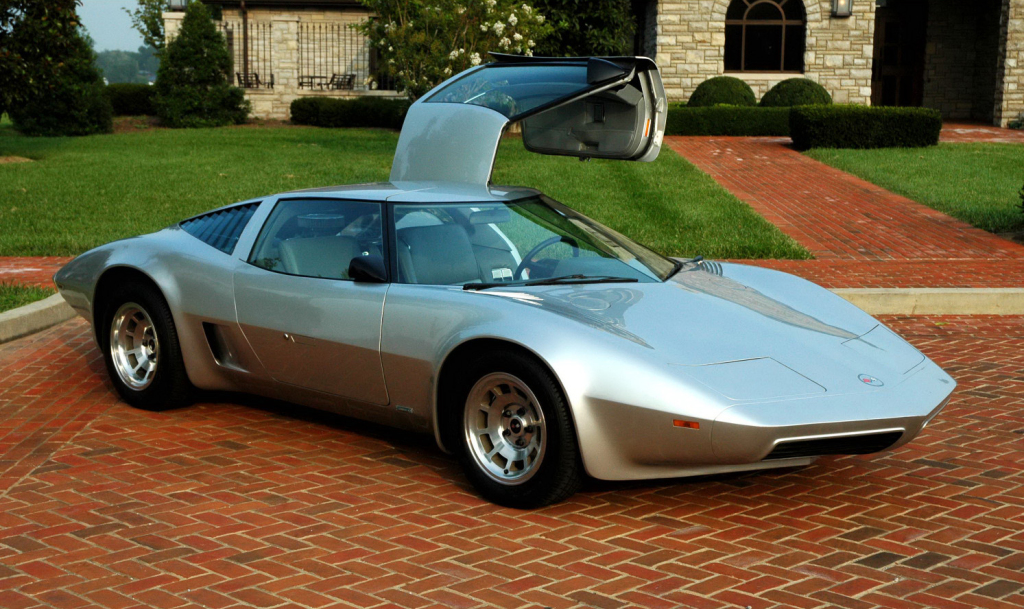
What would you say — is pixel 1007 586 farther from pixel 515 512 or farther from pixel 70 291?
pixel 70 291

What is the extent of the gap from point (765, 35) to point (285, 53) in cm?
1456

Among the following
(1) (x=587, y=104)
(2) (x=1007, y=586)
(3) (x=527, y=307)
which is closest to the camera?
(2) (x=1007, y=586)

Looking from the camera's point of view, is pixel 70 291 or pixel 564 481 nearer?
pixel 564 481

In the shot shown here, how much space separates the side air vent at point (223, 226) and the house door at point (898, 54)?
2939 cm

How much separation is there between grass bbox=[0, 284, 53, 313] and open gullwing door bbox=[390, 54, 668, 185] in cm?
348

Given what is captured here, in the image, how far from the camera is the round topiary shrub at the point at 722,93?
83.5 feet

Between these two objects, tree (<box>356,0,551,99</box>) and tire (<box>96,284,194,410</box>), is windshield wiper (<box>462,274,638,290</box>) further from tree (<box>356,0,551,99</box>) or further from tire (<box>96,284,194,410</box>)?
tree (<box>356,0,551,99</box>)

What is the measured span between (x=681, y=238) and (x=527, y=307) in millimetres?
8176

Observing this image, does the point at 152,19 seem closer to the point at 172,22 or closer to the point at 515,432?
the point at 172,22

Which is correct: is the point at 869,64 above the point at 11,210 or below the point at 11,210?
above

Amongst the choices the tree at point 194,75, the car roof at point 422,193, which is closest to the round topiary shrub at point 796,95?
the tree at point 194,75

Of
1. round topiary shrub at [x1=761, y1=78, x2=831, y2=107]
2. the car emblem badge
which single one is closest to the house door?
round topiary shrub at [x1=761, y1=78, x2=831, y2=107]

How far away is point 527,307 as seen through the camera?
15.1ft

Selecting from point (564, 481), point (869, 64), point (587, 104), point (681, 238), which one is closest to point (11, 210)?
point (681, 238)
